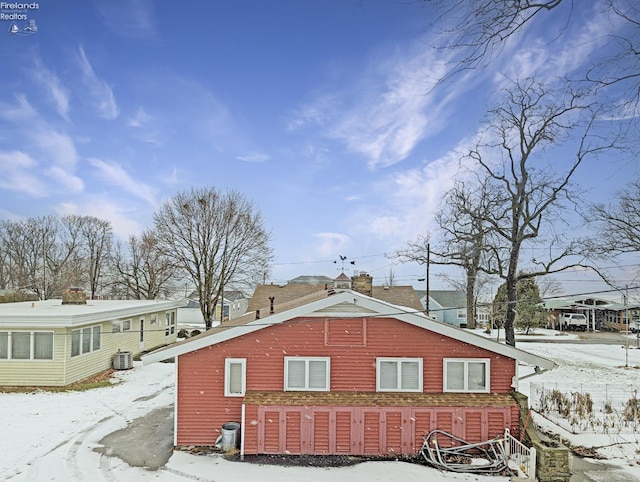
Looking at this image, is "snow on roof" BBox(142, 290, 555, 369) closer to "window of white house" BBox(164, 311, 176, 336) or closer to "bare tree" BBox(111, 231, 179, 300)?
"window of white house" BBox(164, 311, 176, 336)

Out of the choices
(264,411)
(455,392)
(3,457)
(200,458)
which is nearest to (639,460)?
(455,392)

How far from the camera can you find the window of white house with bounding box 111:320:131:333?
20523 millimetres

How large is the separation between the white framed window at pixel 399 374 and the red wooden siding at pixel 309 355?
0.15 meters

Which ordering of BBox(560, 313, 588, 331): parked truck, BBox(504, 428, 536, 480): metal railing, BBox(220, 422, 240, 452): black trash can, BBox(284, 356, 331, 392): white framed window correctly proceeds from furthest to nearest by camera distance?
BBox(560, 313, 588, 331): parked truck
BBox(284, 356, 331, 392): white framed window
BBox(220, 422, 240, 452): black trash can
BBox(504, 428, 536, 480): metal railing

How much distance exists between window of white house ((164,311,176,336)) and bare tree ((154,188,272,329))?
7.29 ft

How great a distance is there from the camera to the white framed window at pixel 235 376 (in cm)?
1066

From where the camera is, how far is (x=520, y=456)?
949 cm

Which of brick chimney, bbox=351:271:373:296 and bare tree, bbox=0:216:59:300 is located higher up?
bare tree, bbox=0:216:59:300

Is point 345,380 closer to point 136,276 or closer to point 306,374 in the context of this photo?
point 306,374

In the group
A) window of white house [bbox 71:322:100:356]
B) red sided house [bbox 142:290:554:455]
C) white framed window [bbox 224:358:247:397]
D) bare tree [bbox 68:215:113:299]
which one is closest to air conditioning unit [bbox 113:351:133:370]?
window of white house [bbox 71:322:100:356]

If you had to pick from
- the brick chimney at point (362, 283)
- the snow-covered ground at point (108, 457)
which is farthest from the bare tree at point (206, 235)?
the brick chimney at point (362, 283)

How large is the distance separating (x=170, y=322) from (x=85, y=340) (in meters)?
11.0

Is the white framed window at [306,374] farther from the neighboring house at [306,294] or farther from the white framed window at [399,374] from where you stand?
the neighboring house at [306,294]

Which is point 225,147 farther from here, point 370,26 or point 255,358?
point 370,26
